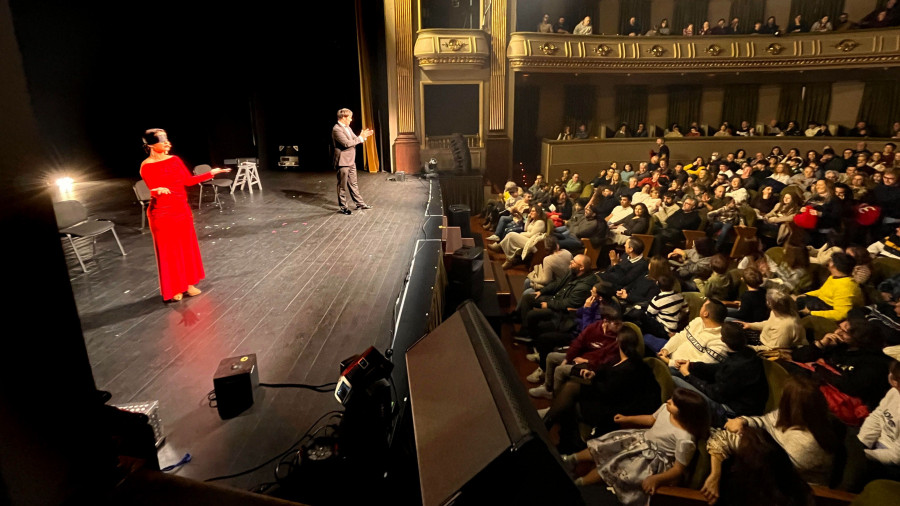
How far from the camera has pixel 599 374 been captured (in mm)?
2980

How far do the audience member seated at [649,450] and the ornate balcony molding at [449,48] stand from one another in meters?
9.15

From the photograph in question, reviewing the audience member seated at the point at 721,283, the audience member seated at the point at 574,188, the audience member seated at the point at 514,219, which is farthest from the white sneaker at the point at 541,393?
the audience member seated at the point at 574,188

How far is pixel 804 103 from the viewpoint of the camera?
12633 mm

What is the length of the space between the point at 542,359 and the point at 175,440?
279 centimetres

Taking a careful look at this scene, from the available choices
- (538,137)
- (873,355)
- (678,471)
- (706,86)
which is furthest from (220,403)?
(706,86)

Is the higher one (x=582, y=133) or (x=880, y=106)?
(x=880, y=106)

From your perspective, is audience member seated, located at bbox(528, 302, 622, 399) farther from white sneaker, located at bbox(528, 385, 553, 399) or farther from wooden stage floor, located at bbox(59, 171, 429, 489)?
wooden stage floor, located at bbox(59, 171, 429, 489)

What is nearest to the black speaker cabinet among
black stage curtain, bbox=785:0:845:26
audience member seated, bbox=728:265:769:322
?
audience member seated, bbox=728:265:769:322

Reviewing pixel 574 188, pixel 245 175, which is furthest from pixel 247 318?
pixel 574 188

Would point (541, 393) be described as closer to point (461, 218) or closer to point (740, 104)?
point (461, 218)

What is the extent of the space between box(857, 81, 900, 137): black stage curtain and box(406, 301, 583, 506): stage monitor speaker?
47.0 feet

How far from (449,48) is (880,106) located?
10.1 m

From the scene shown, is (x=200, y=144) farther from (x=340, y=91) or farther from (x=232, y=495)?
(x=232, y=495)

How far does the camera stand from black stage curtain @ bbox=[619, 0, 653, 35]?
12.5 m
